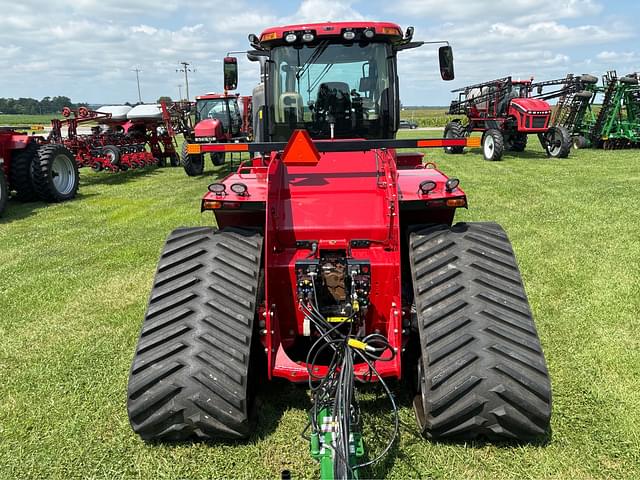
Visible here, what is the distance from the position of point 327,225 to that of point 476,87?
18.2 m

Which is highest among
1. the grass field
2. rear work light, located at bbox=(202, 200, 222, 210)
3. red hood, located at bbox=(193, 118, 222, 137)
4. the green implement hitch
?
red hood, located at bbox=(193, 118, 222, 137)

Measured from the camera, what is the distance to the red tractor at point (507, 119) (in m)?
16.7

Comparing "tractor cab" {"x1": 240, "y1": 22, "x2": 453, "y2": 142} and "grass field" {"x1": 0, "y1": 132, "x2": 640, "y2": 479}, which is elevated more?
"tractor cab" {"x1": 240, "y1": 22, "x2": 453, "y2": 142}

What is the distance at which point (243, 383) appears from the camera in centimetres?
271

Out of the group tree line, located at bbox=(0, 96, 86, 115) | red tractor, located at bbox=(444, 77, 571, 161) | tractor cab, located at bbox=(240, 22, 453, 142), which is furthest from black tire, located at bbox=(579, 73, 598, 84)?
tree line, located at bbox=(0, 96, 86, 115)

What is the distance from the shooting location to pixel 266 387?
3424 millimetres

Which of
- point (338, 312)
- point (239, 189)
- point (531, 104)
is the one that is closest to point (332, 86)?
point (239, 189)

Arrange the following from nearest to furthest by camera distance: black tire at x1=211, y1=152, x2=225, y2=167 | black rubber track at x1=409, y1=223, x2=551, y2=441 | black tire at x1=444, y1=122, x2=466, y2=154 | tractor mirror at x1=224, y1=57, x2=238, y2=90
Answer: black rubber track at x1=409, y1=223, x2=551, y2=441 → tractor mirror at x1=224, y1=57, x2=238, y2=90 → black tire at x1=211, y1=152, x2=225, y2=167 → black tire at x1=444, y1=122, x2=466, y2=154

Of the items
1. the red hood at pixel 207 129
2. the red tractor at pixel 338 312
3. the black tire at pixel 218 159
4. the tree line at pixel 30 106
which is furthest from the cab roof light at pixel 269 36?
the tree line at pixel 30 106

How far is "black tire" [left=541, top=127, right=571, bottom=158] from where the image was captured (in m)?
16.7

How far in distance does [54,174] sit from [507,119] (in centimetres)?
1393

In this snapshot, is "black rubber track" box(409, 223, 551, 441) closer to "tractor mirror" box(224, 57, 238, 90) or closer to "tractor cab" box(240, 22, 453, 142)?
"tractor cab" box(240, 22, 453, 142)

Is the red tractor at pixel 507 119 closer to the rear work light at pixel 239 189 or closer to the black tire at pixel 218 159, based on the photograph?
the black tire at pixel 218 159

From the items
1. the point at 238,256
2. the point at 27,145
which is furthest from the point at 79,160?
the point at 238,256
